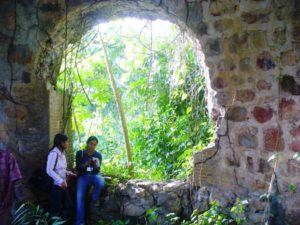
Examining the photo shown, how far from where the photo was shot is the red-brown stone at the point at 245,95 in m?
3.73

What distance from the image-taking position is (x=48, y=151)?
14.2 feet

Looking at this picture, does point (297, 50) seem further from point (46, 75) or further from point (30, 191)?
point (30, 191)

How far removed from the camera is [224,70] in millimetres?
3859

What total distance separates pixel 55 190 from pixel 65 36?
1.72 meters

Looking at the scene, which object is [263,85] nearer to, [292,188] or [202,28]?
[202,28]

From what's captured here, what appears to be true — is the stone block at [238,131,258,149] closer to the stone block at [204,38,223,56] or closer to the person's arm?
the stone block at [204,38,223,56]

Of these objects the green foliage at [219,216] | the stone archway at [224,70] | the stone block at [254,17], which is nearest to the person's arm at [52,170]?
the stone archway at [224,70]

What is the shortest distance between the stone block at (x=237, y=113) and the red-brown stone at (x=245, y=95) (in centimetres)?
9

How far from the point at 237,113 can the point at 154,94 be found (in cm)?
298

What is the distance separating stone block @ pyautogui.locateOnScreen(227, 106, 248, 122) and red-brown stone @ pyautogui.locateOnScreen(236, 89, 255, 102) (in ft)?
0.28

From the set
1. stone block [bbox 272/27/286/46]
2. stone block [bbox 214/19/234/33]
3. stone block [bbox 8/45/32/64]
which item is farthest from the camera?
stone block [bbox 8/45/32/64]

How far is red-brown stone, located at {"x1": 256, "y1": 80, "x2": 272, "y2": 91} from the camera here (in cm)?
365

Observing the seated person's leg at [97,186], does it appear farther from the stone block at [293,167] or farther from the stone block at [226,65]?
the stone block at [293,167]

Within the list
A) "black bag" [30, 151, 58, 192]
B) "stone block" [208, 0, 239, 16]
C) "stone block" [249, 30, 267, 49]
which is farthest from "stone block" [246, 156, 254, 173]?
"black bag" [30, 151, 58, 192]
